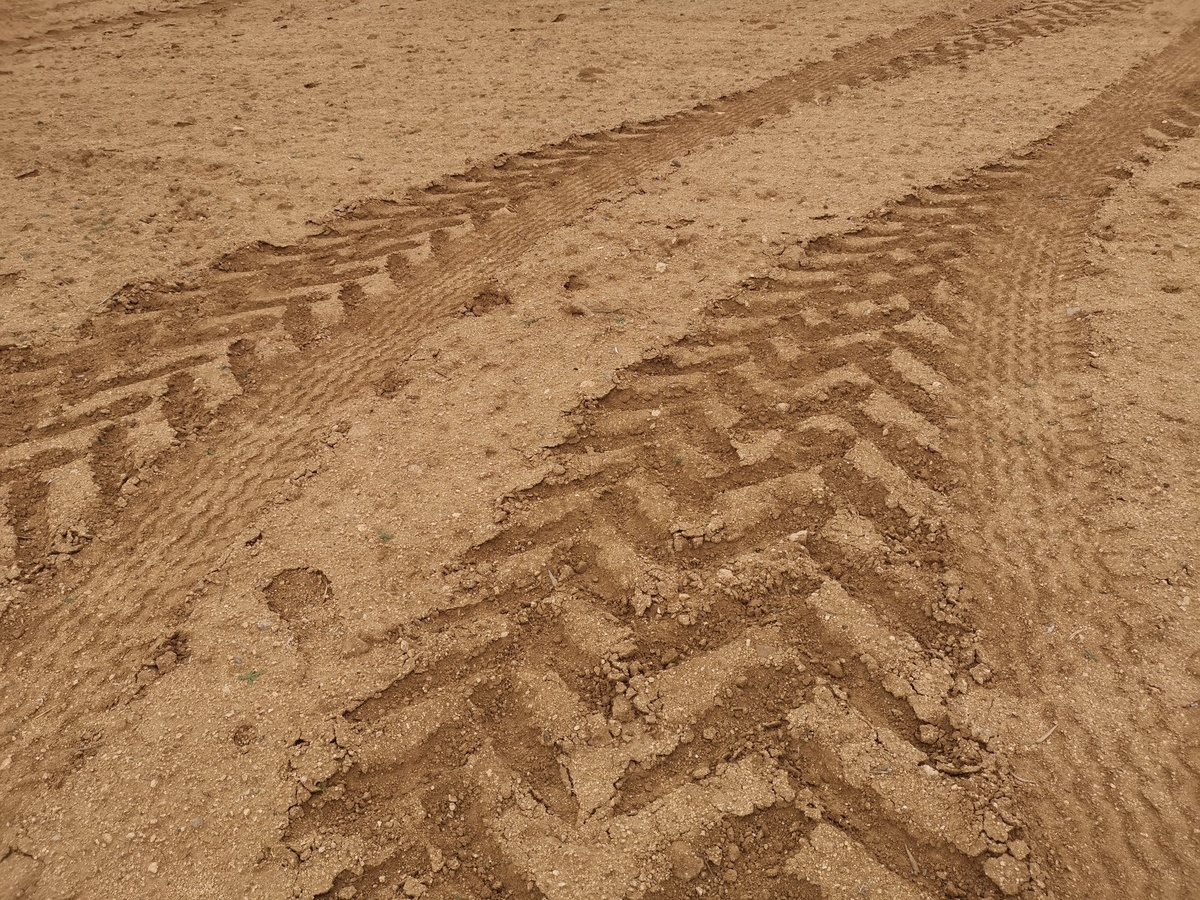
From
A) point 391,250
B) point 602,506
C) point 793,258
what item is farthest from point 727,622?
point 391,250

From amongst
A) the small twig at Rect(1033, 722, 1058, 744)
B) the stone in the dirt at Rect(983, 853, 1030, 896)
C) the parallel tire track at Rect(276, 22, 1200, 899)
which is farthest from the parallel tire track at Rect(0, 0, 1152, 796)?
the small twig at Rect(1033, 722, 1058, 744)

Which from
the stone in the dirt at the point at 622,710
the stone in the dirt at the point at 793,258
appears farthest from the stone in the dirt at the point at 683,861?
the stone in the dirt at the point at 793,258

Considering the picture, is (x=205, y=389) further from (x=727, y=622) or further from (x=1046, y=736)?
(x=1046, y=736)

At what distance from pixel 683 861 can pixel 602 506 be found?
174 cm

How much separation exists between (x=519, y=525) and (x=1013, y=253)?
170 inches

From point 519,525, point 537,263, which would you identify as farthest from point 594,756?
point 537,263

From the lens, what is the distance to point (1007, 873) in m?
2.57

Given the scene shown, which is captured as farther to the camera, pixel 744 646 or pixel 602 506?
pixel 602 506

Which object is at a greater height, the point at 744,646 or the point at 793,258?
the point at 793,258

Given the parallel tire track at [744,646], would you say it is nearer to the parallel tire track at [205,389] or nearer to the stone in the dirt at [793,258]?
the stone in the dirt at [793,258]

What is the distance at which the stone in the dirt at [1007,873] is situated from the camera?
2543mm

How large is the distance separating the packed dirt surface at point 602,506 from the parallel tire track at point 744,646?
0.02 metres

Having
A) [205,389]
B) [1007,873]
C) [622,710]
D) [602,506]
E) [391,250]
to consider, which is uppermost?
[391,250]

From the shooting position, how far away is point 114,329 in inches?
189
